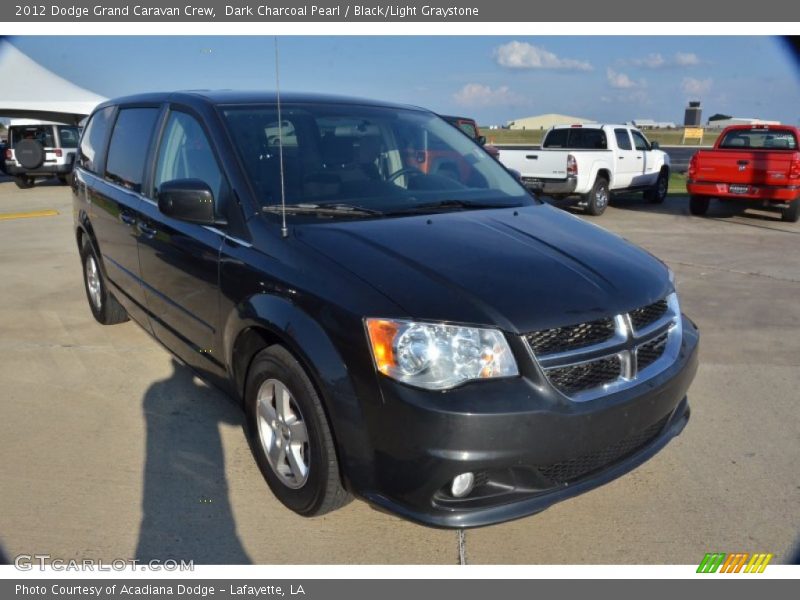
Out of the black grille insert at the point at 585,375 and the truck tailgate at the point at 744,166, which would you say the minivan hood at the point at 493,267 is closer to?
the black grille insert at the point at 585,375

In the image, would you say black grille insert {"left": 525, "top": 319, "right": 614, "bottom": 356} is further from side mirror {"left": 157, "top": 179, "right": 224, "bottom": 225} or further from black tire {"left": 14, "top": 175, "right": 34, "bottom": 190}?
black tire {"left": 14, "top": 175, "right": 34, "bottom": 190}

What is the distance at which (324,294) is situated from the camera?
256cm

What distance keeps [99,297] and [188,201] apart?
3000 mm

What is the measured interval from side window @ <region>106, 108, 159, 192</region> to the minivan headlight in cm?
256

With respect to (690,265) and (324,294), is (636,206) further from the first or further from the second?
(324,294)

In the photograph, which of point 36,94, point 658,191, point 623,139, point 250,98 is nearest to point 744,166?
point 623,139

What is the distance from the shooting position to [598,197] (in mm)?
13477

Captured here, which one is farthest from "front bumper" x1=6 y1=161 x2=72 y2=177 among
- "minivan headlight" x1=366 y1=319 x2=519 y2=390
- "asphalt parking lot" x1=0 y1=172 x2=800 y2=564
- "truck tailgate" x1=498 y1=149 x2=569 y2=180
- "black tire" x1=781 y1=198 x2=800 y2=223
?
"minivan headlight" x1=366 y1=319 x2=519 y2=390

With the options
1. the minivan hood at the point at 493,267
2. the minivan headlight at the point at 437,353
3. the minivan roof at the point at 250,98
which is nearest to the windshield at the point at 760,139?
the minivan roof at the point at 250,98

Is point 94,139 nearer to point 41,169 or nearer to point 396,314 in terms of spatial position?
point 396,314

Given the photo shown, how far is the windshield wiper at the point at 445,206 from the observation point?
10.8ft

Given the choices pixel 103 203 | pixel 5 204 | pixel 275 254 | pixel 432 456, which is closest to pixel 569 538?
pixel 432 456

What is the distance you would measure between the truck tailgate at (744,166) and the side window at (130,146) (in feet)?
36.3

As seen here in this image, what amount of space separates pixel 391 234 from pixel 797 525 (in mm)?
2247
